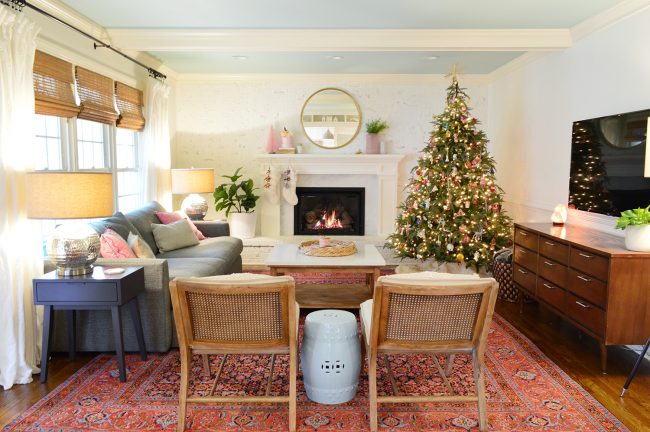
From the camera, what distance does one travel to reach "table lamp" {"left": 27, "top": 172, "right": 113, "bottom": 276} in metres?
2.88

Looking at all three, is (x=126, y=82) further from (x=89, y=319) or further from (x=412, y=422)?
(x=412, y=422)

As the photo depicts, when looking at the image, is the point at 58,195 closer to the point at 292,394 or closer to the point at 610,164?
the point at 292,394

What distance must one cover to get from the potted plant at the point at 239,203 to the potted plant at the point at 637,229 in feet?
14.6

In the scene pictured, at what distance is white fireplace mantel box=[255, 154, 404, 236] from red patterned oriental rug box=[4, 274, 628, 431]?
361 centimetres

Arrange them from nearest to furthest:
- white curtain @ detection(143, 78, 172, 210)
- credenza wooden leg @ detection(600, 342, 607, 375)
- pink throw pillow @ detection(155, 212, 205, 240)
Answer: credenza wooden leg @ detection(600, 342, 607, 375)
pink throw pillow @ detection(155, 212, 205, 240)
white curtain @ detection(143, 78, 172, 210)

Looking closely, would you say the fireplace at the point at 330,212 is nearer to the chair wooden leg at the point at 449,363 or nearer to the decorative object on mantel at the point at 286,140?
the decorative object on mantel at the point at 286,140

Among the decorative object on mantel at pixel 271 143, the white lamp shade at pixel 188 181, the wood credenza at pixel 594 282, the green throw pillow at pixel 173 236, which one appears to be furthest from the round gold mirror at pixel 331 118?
the wood credenza at pixel 594 282

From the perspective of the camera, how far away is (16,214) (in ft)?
10.0

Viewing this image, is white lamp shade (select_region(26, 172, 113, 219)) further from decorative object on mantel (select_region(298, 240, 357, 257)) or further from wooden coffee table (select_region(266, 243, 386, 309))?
decorative object on mantel (select_region(298, 240, 357, 257))

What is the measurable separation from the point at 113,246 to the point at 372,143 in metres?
3.94

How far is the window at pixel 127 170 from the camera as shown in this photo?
5.28 metres

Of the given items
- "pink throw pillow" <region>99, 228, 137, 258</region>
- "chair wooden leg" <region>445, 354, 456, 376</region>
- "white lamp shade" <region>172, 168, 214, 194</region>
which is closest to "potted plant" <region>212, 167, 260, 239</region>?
"white lamp shade" <region>172, 168, 214, 194</region>

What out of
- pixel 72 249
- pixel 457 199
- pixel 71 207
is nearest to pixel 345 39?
pixel 457 199

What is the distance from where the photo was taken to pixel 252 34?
15.1 feet
